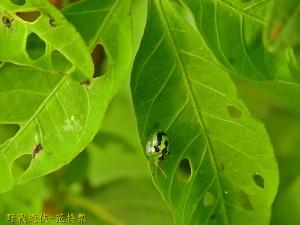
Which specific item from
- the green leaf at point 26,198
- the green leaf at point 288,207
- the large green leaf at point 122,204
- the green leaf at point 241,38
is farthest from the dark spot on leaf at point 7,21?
the green leaf at point 288,207

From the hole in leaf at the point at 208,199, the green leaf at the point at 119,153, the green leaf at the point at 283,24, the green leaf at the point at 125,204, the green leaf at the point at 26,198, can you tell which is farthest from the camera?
the green leaf at the point at 119,153

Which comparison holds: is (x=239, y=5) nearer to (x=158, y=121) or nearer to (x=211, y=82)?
(x=211, y=82)

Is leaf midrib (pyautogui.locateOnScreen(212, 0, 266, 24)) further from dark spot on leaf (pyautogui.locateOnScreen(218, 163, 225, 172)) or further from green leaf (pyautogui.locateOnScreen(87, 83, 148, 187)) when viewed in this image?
green leaf (pyautogui.locateOnScreen(87, 83, 148, 187))

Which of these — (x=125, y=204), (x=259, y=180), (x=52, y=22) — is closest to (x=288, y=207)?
(x=125, y=204)

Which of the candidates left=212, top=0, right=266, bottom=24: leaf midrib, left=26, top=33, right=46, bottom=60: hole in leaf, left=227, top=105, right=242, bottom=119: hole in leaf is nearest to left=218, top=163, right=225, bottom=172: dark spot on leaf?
left=227, top=105, right=242, bottom=119: hole in leaf

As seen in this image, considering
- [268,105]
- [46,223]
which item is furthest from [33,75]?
[268,105]

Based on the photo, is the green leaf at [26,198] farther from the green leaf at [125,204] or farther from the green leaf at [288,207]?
the green leaf at [288,207]

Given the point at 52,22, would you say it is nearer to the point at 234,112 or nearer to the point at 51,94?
the point at 51,94
